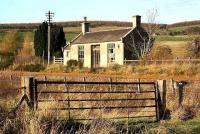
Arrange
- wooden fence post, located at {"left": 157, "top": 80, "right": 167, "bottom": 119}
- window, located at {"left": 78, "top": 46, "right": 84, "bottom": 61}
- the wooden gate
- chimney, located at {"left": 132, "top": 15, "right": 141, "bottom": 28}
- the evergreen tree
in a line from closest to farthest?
the wooden gate → wooden fence post, located at {"left": 157, "top": 80, "right": 167, "bottom": 119} → chimney, located at {"left": 132, "top": 15, "right": 141, "bottom": 28} → window, located at {"left": 78, "top": 46, "right": 84, "bottom": 61} → the evergreen tree

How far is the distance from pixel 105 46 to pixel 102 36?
262 centimetres

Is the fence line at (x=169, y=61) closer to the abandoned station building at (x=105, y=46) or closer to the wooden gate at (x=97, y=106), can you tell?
the abandoned station building at (x=105, y=46)

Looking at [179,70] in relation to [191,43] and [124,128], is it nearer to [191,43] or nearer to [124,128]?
[191,43]

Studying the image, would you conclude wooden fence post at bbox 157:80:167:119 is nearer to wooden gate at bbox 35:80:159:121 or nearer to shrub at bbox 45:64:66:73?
wooden gate at bbox 35:80:159:121

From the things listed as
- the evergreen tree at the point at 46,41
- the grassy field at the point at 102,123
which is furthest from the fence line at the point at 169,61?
the grassy field at the point at 102,123

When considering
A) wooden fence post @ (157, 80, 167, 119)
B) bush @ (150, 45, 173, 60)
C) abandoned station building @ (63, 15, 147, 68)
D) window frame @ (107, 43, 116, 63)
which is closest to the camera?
wooden fence post @ (157, 80, 167, 119)

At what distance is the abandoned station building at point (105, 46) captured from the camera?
5188cm

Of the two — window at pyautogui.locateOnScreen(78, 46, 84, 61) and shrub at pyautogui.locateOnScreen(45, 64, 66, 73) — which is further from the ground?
window at pyautogui.locateOnScreen(78, 46, 84, 61)

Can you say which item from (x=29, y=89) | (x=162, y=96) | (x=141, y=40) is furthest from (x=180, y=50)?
(x=29, y=89)

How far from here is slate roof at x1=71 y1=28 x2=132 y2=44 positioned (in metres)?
53.4

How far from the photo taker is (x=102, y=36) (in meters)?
56.1

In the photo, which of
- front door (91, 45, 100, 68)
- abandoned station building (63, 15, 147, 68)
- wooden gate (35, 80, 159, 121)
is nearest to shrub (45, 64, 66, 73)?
abandoned station building (63, 15, 147, 68)

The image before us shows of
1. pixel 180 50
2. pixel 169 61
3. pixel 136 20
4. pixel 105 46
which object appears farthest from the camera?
pixel 180 50

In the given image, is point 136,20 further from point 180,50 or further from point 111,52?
point 180,50
